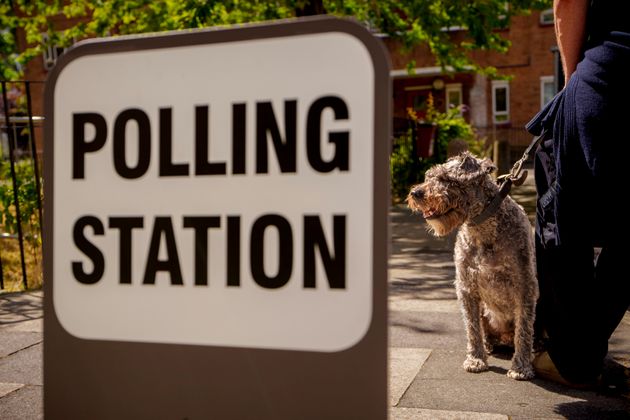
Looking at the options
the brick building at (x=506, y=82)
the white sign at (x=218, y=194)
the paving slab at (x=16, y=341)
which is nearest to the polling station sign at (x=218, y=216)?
the white sign at (x=218, y=194)

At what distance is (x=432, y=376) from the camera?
11.4 ft

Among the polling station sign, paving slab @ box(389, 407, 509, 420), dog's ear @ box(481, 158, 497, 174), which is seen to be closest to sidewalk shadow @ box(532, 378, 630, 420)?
paving slab @ box(389, 407, 509, 420)

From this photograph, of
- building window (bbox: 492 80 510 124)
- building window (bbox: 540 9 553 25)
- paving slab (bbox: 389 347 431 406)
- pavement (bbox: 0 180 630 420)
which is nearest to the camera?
pavement (bbox: 0 180 630 420)

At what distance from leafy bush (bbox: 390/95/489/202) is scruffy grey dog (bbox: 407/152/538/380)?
9453mm

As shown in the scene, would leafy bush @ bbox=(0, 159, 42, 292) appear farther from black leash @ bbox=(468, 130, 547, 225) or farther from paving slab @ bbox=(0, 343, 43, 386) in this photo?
black leash @ bbox=(468, 130, 547, 225)

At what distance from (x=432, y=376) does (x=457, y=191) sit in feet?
3.07

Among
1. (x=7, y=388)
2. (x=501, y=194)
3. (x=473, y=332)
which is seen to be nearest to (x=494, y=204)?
(x=501, y=194)

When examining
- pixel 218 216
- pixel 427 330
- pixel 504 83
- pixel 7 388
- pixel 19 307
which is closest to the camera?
pixel 218 216

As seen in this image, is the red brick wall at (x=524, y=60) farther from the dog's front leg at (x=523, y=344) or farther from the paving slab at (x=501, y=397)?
the paving slab at (x=501, y=397)

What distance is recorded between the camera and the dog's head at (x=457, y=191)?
3.57m

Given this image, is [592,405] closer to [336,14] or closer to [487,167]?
[487,167]

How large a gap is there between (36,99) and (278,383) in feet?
110

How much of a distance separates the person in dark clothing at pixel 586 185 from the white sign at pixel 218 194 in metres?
1.56

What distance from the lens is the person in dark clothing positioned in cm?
257
